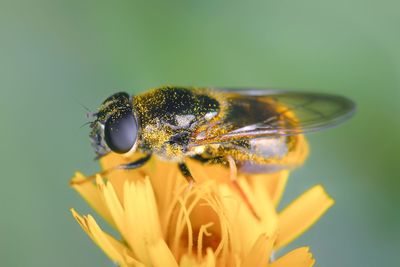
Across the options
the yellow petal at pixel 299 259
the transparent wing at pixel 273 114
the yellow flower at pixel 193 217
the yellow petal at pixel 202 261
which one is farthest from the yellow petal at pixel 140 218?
the yellow petal at pixel 299 259

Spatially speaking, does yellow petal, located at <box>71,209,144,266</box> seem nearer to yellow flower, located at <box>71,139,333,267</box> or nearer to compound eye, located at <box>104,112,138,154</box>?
yellow flower, located at <box>71,139,333,267</box>

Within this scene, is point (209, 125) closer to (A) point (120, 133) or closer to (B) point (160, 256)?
(A) point (120, 133)

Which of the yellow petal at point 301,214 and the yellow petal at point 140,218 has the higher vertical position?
the yellow petal at point 140,218

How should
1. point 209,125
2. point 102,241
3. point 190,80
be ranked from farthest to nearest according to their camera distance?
point 190,80, point 209,125, point 102,241

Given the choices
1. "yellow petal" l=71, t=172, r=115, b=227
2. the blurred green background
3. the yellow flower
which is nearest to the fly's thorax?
the yellow flower

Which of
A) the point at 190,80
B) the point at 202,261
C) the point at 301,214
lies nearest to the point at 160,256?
the point at 202,261

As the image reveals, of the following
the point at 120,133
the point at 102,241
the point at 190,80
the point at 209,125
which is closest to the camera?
the point at 102,241

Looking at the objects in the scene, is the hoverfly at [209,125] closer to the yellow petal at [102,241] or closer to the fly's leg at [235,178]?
the fly's leg at [235,178]
